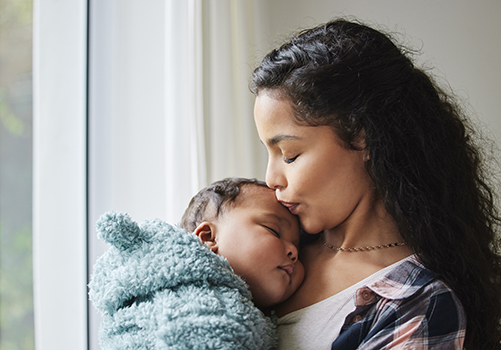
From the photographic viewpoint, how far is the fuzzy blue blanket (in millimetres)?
731

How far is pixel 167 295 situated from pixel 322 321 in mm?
332

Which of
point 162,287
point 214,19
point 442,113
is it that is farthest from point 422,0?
point 162,287

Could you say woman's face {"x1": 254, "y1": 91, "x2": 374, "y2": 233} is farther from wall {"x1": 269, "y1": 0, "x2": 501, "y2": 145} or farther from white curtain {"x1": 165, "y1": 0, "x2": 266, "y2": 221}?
wall {"x1": 269, "y1": 0, "x2": 501, "y2": 145}

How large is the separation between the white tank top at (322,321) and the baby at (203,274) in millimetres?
46

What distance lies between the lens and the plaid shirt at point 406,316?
0.82m

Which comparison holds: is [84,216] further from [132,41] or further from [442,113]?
[442,113]

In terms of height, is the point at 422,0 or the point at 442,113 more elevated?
the point at 422,0

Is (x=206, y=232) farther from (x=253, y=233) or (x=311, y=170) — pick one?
(x=311, y=170)

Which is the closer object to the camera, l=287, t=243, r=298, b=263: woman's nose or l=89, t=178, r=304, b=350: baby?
l=89, t=178, r=304, b=350: baby

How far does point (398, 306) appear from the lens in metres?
0.85

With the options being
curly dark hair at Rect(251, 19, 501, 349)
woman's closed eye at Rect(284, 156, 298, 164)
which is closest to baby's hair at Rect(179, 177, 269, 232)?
woman's closed eye at Rect(284, 156, 298, 164)

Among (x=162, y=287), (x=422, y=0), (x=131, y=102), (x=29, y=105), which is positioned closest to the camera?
(x=162, y=287)

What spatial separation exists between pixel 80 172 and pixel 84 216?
0.43 ft

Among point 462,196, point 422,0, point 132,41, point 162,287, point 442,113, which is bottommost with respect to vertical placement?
point 162,287
